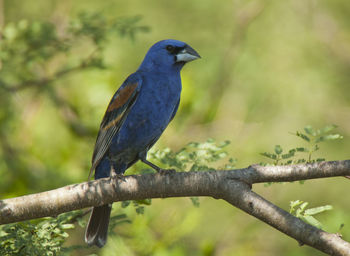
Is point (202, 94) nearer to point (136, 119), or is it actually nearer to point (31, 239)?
point (136, 119)

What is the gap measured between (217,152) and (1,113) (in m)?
2.40

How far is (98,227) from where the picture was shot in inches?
154

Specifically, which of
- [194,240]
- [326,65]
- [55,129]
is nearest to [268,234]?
[194,240]

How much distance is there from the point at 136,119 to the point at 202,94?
1.26 metres

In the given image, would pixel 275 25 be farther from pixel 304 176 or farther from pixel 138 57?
pixel 304 176

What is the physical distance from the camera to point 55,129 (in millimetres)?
5949

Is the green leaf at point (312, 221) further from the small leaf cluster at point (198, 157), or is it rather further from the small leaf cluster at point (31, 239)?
the small leaf cluster at point (31, 239)

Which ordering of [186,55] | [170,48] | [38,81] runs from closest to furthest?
[186,55]
[170,48]
[38,81]

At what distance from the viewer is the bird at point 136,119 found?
13.6 feet

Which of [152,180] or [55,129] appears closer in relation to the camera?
[152,180]

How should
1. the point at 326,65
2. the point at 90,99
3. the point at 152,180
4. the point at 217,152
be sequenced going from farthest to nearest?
the point at 326,65, the point at 90,99, the point at 217,152, the point at 152,180

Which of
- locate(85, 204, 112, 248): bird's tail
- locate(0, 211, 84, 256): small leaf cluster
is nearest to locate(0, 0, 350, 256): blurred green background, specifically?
locate(85, 204, 112, 248): bird's tail

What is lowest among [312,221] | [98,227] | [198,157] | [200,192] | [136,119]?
[98,227]

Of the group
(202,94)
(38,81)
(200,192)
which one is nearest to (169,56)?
(202,94)
